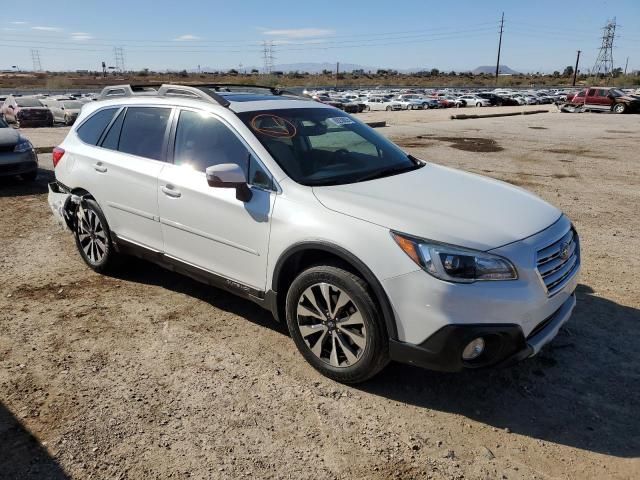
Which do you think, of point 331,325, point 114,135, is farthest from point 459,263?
point 114,135

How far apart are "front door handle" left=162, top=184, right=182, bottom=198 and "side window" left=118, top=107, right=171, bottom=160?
1.01ft

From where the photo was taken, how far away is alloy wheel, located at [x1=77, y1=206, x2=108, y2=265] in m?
→ 4.86

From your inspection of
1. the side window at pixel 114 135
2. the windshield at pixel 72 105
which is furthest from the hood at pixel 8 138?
the windshield at pixel 72 105

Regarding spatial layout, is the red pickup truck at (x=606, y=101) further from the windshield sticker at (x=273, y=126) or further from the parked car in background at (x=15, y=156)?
the windshield sticker at (x=273, y=126)

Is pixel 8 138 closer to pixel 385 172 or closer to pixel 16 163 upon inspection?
pixel 16 163

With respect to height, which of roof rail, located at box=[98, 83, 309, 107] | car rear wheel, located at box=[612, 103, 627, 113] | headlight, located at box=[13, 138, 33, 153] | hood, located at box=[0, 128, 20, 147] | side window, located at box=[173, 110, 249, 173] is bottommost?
car rear wheel, located at box=[612, 103, 627, 113]

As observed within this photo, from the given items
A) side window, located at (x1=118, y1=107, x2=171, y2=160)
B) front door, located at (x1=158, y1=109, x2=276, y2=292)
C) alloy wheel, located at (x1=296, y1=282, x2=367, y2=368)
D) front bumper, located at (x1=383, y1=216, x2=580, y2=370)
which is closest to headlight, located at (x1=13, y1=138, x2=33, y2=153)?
side window, located at (x1=118, y1=107, x2=171, y2=160)

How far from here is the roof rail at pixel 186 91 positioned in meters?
4.03

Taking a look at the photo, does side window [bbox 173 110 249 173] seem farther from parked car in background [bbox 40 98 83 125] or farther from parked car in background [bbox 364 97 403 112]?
parked car in background [bbox 364 97 403 112]

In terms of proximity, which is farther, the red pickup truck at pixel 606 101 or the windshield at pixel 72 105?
the red pickup truck at pixel 606 101

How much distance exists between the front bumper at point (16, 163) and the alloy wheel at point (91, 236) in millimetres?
4969

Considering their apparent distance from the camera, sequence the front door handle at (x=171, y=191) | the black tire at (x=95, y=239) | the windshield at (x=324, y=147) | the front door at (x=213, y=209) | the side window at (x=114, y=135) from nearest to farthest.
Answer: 1. the front door at (x=213, y=209)
2. the windshield at (x=324, y=147)
3. the front door handle at (x=171, y=191)
4. the side window at (x=114, y=135)
5. the black tire at (x=95, y=239)

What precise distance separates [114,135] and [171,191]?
1.20 m

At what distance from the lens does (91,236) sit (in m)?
4.97
